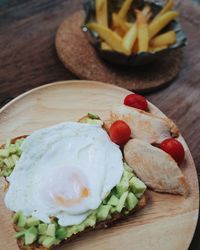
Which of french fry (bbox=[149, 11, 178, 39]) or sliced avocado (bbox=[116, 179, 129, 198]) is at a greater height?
french fry (bbox=[149, 11, 178, 39])

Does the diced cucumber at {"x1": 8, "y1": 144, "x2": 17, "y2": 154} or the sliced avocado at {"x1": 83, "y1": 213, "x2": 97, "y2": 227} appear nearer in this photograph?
the sliced avocado at {"x1": 83, "y1": 213, "x2": 97, "y2": 227}

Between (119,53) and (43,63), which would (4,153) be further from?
(119,53)

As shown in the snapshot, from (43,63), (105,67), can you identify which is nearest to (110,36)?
(105,67)

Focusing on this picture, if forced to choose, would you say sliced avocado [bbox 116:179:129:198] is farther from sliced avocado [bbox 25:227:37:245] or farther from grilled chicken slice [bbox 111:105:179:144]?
sliced avocado [bbox 25:227:37:245]

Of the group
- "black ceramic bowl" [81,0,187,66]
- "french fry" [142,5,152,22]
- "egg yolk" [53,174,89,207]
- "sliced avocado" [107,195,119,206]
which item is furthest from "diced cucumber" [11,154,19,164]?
"french fry" [142,5,152,22]

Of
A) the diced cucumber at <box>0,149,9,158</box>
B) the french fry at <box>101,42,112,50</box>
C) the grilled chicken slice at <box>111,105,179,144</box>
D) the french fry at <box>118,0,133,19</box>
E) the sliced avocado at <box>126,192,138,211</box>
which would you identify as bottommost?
the sliced avocado at <box>126,192,138,211</box>

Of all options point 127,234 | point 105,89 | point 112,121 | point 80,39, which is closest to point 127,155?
point 112,121

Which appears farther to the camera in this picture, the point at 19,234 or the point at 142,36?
the point at 142,36
